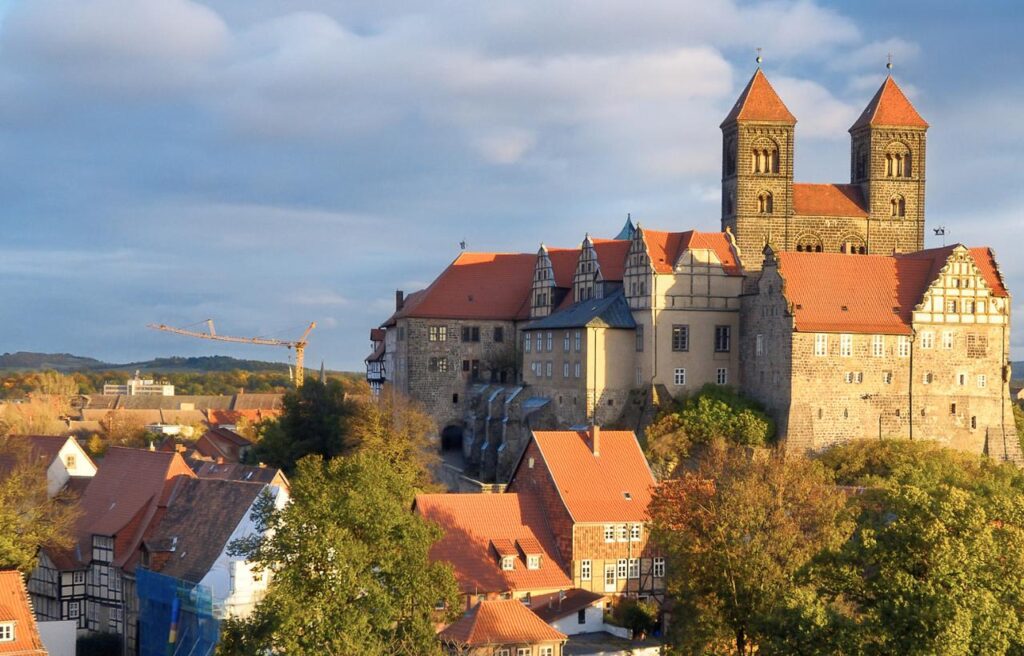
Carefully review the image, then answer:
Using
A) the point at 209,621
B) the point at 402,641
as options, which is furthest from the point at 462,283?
the point at 402,641

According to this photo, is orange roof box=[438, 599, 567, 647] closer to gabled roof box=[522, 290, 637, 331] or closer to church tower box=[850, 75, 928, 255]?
gabled roof box=[522, 290, 637, 331]

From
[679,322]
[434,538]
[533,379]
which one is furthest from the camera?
[533,379]

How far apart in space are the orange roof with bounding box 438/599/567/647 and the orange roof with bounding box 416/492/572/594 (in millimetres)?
5158

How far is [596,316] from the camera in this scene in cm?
6694

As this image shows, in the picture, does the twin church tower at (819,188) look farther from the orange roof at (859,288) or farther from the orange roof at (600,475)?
the orange roof at (600,475)

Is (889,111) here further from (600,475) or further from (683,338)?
(600,475)

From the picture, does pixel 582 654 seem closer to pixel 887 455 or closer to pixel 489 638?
pixel 489 638

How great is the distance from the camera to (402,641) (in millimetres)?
35062

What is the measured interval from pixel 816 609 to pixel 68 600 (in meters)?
32.4

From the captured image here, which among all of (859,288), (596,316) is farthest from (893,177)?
(596,316)

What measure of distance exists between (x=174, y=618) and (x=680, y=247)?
2880 centimetres

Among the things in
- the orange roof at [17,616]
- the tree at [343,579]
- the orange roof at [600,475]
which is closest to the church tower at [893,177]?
the orange roof at [600,475]

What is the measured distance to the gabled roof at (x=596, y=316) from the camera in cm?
6681

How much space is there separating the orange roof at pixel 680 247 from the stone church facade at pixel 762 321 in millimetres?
87
